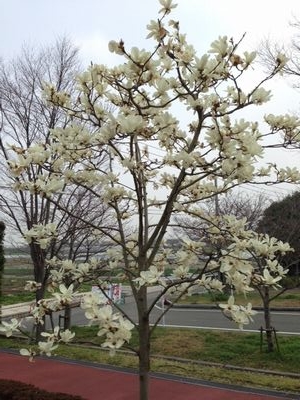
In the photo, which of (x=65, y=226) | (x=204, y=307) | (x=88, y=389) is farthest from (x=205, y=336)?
(x=204, y=307)

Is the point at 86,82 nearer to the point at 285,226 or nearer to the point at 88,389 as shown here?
the point at 88,389

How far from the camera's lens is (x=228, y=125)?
327cm

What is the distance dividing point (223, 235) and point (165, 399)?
3353 mm

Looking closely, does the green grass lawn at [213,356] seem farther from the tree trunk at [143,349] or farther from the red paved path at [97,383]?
the tree trunk at [143,349]

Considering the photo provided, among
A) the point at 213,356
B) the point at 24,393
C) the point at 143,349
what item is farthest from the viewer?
the point at 213,356

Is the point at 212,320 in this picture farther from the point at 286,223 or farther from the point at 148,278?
the point at 148,278

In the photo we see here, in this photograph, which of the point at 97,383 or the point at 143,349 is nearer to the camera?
the point at 143,349

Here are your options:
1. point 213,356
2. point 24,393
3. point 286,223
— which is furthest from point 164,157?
point 286,223

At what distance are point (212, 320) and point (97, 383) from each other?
9132 millimetres

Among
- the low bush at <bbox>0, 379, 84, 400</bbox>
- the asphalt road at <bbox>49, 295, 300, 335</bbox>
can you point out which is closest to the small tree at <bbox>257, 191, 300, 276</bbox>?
the asphalt road at <bbox>49, 295, 300, 335</bbox>

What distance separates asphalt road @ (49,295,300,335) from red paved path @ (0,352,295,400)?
6.35 metres

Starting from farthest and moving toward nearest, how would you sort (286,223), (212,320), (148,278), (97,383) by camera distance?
(286,223)
(212,320)
(97,383)
(148,278)

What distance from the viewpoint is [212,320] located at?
15.5 metres

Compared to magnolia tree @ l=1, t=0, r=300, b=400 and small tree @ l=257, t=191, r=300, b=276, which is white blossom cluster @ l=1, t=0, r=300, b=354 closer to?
magnolia tree @ l=1, t=0, r=300, b=400
